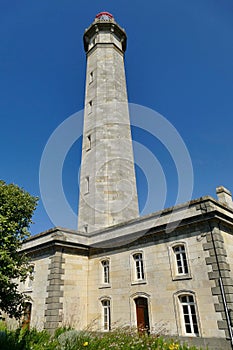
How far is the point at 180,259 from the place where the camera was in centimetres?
1369

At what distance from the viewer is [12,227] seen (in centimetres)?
1191

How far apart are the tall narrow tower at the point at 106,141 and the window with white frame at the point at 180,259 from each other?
25.8 ft

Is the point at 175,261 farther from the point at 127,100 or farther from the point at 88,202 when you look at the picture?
the point at 127,100

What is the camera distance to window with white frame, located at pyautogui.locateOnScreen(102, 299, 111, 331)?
15544mm

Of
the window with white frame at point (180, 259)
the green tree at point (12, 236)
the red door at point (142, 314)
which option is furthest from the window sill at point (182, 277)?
the green tree at point (12, 236)

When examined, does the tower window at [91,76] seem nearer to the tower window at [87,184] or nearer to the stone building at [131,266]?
the stone building at [131,266]

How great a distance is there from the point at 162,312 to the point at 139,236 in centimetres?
421

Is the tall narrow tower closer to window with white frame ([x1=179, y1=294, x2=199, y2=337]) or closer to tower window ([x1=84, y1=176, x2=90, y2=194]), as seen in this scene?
tower window ([x1=84, y1=176, x2=90, y2=194])

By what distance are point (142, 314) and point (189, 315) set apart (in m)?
2.87

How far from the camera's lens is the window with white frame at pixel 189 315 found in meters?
12.1

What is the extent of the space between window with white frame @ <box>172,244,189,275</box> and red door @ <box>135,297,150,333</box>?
2.73 metres

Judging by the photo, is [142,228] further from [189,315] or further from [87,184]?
[87,184]

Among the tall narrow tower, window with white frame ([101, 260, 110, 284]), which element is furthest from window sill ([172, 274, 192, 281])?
the tall narrow tower

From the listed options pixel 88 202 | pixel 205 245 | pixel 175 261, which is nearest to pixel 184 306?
pixel 175 261
